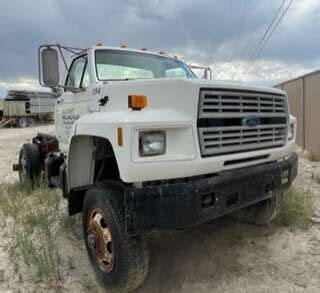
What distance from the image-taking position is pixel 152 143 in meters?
2.11

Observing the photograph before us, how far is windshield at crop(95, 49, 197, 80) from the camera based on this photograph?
3484 mm

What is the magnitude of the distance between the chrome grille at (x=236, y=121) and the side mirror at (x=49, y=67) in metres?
1.97

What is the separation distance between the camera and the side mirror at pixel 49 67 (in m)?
3.33

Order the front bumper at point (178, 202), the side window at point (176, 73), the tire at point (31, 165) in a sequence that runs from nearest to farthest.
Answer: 1. the front bumper at point (178, 202)
2. the side window at point (176, 73)
3. the tire at point (31, 165)

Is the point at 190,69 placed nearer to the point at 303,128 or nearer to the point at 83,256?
the point at 83,256

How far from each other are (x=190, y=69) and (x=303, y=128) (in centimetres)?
667

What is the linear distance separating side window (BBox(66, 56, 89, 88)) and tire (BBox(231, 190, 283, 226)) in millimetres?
2574

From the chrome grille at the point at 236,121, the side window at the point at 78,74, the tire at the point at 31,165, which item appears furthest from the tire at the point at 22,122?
the chrome grille at the point at 236,121

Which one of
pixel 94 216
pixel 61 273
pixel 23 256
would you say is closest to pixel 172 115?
pixel 94 216

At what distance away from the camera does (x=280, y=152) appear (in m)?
2.92

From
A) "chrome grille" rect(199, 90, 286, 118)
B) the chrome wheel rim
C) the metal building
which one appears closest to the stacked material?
Answer: the metal building

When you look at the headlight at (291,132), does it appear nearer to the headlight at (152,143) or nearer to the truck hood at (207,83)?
the truck hood at (207,83)

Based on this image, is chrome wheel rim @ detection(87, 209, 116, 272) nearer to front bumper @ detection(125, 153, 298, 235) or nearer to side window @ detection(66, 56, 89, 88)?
front bumper @ detection(125, 153, 298, 235)

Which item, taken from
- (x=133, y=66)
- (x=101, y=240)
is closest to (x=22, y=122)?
(x=133, y=66)
